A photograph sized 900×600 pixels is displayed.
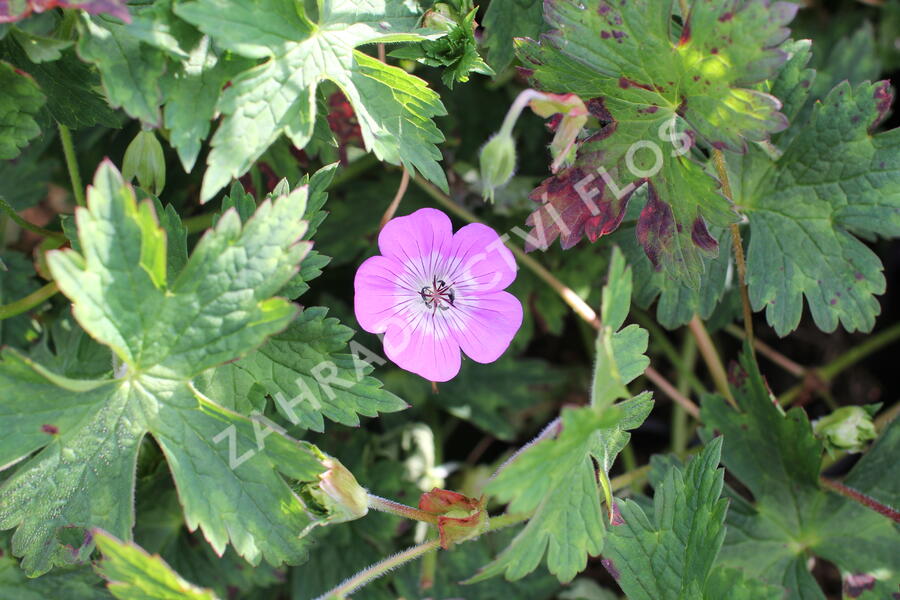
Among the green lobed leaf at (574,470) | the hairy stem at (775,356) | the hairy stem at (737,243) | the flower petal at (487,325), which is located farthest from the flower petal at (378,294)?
the hairy stem at (775,356)

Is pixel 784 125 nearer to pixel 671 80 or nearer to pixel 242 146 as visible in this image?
pixel 671 80

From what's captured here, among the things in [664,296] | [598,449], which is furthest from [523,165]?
[598,449]

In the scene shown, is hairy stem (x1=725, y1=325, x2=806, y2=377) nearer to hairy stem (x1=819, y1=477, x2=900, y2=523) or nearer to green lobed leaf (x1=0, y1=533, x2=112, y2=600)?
hairy stem (x1=819, y1=477, x2=900, y2=523)

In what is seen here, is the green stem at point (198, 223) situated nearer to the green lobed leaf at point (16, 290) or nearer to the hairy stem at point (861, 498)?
the green lobed leaf at point (16, 290)

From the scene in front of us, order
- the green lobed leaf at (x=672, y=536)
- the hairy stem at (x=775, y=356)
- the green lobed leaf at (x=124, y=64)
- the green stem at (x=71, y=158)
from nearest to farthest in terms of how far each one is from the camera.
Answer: the green lobed leaf at (x=124, y=64)
the green lobed leaf at (x=672, y=536)
the green stem at (x=71, y=158)
the hairy stem at (x=775, y=356)

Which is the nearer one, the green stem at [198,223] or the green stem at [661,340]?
the green stem at [198,223]

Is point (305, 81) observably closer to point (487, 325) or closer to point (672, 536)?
point (487, 325)

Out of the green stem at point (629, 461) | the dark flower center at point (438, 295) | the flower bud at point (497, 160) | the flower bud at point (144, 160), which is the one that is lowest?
the green stem at point (629, 461)
